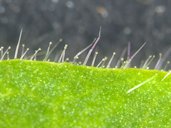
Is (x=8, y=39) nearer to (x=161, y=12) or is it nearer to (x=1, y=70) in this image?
(x=161, y=12)

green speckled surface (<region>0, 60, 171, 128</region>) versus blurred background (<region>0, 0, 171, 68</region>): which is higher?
green speckled surface (<region>0, 60, 171, 128</region>)

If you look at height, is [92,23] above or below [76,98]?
below

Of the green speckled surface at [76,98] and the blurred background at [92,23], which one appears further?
the blurred background at [92,23]

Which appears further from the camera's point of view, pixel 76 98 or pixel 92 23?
pixel 92 23

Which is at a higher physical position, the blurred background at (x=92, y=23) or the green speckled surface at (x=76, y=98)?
the green speckled surface at (x=76, y=98)

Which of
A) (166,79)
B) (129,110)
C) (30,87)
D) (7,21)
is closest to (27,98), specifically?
(30,87)

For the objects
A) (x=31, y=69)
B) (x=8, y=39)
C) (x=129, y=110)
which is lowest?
(x=8, y=39)

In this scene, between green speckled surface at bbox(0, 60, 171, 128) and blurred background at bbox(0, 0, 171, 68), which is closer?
green speckled surface at bbox(0, 60, 171, 128)

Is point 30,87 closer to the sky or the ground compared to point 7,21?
closer to the sky
